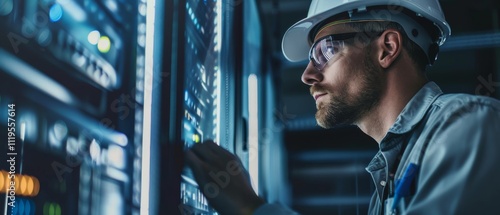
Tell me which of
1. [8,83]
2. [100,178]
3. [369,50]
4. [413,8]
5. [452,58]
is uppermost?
[452,58]

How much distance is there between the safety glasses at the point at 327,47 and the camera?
149 cm

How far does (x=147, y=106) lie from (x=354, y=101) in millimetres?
736

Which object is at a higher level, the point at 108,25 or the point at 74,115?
the point at 108,25

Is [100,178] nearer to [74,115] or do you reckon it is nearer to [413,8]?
[74,115]

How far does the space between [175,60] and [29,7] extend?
36cm

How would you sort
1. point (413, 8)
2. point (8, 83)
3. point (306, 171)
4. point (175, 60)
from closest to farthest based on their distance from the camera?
point (8, 83) → point (175, 60) → point (413, 8) → point (306, 171)

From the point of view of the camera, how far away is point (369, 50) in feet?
4.85

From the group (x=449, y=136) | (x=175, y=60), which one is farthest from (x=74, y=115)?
(x=449, y=136)

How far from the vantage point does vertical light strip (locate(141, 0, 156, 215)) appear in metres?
0.91

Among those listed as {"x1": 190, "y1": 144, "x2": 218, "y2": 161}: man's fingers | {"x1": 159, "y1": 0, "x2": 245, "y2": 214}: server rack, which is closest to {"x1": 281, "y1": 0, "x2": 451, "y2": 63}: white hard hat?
{"x1": 159, "y1": 0, "x2": 245, "y2": 214}: server rack

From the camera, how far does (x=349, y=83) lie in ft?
4.87

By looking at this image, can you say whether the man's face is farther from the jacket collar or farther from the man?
the jacket collar

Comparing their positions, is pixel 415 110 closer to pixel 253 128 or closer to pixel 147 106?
pixel 147 106

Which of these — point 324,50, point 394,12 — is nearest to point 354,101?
point 324,50
